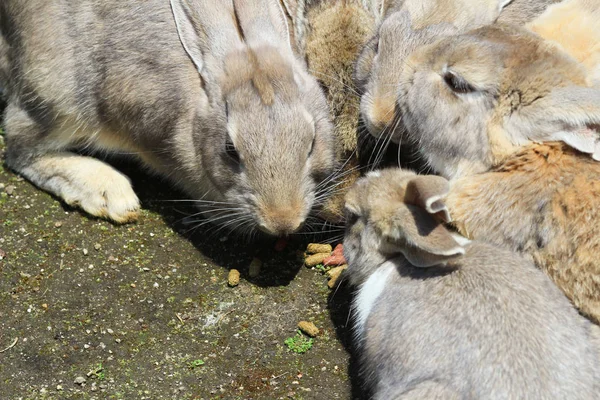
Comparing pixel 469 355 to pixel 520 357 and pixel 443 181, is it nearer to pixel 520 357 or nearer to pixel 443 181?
pixel 520 357

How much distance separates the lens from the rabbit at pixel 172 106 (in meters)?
5.49

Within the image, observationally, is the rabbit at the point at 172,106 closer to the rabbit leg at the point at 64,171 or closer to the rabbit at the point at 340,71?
the rabbit leg at the point at 64,171

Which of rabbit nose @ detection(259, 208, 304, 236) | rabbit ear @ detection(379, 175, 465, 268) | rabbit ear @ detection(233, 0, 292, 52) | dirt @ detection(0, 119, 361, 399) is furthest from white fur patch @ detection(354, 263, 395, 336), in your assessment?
rabbit ear @ detection(233, 0, 292, 52)

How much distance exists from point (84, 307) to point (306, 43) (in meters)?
2.23

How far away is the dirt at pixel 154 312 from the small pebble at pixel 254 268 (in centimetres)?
3

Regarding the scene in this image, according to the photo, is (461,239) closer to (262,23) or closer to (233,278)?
(233,278)

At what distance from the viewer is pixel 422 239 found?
15.9ft

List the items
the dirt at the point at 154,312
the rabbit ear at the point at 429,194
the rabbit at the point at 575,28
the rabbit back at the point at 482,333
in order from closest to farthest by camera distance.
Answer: the rabbit back at the point at 482,333 → the rabbit ear at the point at 429,194 → the dirt at the point at 154,312 → the rabbit at the point at 575,28

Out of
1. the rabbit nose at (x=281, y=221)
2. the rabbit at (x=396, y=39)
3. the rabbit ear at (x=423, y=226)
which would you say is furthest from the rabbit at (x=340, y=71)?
the rabbit ear at (x=423, y=226)

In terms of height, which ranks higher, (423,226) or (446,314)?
(423,226)

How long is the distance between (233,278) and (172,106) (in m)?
1.20

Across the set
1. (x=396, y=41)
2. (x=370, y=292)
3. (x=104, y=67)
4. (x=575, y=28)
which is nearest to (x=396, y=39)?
(x=396, y=41)

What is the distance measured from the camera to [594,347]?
4.85 m

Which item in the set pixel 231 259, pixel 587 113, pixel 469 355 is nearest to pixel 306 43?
pixel 231 259
